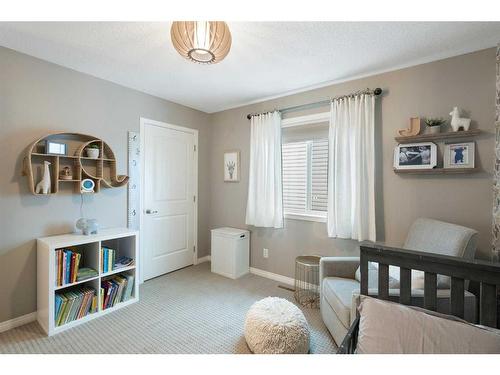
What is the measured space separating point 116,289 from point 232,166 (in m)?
2.05

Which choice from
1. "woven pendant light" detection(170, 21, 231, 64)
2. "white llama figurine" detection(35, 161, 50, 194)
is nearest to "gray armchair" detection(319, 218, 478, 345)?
"woven pendant light" detection(170, 21, 231, 64)

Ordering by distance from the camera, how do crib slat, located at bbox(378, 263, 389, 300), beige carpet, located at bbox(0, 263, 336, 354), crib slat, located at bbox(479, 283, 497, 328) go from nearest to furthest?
crib slat, located at bbox(479, 283, 497, 328), crib slat, located at bbox(378, 263, 389, 300), beige carpet, located at bbox(0, 263, 336, 354)

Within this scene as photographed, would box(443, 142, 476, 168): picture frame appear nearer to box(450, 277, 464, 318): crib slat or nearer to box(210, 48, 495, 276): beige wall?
box(210, 48, 495, 276): beige wall

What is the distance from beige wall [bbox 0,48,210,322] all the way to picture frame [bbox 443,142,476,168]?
3.19 m

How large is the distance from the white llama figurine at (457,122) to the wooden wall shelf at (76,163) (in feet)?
10.3

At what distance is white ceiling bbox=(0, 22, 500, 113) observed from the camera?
1707 mm

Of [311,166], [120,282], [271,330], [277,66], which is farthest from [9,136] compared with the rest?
[311,166]

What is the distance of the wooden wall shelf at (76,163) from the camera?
2086mm

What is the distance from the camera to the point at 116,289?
2.37m

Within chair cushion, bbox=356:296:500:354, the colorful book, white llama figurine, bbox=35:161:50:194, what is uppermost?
white llama figurine, bbox=35:161:50:194

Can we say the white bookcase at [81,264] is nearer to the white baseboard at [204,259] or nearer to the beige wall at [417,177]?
the white baseboard at [204,259]

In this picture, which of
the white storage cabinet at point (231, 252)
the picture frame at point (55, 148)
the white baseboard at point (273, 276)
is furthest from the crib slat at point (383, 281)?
the picture frame at point (55, 148)

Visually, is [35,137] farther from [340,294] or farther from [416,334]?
[416,334]
